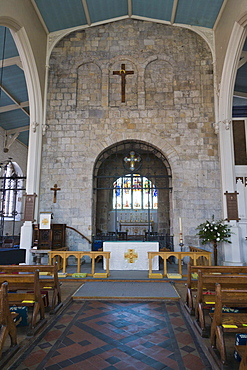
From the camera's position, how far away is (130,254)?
7598 mm

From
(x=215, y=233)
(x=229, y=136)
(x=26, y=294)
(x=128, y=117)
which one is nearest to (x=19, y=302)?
(x=26, y=294)

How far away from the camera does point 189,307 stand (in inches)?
165

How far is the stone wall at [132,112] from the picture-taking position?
30.8 feet

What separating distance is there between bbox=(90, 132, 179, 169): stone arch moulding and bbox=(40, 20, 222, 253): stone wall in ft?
0.11

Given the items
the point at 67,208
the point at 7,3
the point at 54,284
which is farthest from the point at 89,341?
the point at 7,3

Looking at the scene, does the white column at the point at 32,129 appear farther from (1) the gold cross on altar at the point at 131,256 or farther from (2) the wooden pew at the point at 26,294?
(2) the wooden pew at the point at 26,294

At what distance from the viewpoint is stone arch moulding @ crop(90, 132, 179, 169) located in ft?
31.3

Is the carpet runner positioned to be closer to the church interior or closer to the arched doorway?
the church interior

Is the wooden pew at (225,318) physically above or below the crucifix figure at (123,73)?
below

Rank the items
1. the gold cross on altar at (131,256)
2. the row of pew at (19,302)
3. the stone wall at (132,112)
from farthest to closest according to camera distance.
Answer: the stone wall at (132,112)
the gold cross on altar at (131,256)
the row of pew at (19,302)

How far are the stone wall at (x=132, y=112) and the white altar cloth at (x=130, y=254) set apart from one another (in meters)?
1.86

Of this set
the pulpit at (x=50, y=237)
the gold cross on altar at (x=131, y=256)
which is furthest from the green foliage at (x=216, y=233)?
the pulpit at (x=50, y=237)

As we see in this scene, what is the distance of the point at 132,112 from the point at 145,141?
45.7 inches

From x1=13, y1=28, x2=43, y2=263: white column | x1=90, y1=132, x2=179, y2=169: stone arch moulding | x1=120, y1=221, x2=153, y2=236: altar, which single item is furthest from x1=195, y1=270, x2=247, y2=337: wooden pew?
x1=120, y1=221, x2=153, y2=236: altar
